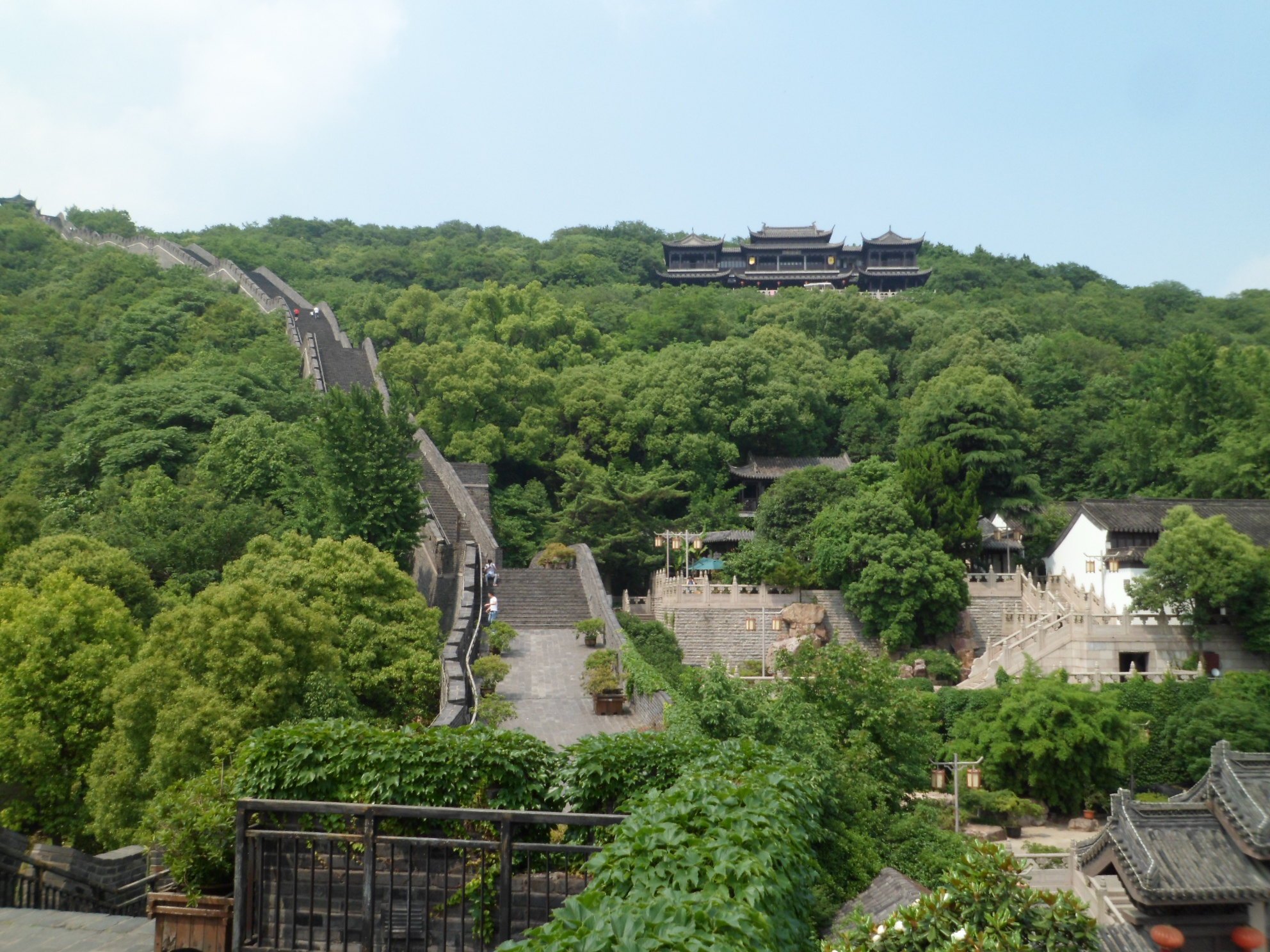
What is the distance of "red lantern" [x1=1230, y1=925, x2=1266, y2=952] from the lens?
1258cm

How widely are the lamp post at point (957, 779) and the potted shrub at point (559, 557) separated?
35.2 ft

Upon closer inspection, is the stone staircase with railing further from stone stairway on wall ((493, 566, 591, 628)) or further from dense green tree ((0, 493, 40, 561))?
dense green tree ((0, 493, 40, 561))

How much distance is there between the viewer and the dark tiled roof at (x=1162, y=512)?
30094 mm

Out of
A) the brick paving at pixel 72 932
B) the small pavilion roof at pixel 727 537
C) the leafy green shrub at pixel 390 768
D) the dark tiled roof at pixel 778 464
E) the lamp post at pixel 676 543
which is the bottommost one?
the brick paving at pixel 72 932

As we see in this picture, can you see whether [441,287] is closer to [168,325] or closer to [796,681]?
[168,325]

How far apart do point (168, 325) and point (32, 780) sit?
3029 cm

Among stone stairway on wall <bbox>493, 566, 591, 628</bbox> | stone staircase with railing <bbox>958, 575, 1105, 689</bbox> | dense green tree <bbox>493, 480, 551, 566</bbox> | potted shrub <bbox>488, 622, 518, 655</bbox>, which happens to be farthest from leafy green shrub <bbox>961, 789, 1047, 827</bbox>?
dense green tree <bbox>493, 480, 551, 566</bbox>

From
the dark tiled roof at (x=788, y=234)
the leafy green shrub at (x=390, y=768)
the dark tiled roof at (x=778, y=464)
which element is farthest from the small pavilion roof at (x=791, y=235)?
the leafy green shrub at (x=390, y=768)

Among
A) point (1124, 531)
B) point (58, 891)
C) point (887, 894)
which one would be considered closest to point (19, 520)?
point (58, 891)

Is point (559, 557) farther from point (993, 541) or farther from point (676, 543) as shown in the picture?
point (993, 541)

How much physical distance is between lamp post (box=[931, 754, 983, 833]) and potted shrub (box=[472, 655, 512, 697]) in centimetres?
750

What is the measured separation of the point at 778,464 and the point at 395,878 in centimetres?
3020

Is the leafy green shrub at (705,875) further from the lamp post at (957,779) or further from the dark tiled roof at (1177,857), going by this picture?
the lamp post at (957,779)

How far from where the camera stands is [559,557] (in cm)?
3025
